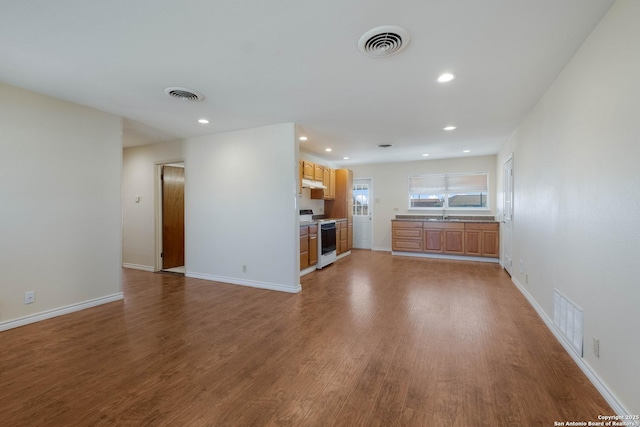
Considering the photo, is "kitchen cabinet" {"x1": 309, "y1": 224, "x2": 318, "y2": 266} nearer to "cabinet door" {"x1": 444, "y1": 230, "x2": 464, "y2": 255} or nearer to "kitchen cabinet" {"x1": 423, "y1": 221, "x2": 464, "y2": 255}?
"kitchen cabinet" {"x1": 423, "y1": 221, "x2": 464, "y2": 255}

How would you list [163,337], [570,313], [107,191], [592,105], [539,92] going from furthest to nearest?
[107,191] → [539,92] → [163,337] → [570,313] → [592,105]

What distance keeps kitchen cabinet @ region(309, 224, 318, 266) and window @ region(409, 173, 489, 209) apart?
3.59 m

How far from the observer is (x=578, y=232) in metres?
2.12

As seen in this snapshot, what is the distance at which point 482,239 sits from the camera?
618cm

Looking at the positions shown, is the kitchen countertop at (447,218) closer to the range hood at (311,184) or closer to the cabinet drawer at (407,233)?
the cabinet drawer at (407,233)

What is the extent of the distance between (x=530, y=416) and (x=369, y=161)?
6.54m

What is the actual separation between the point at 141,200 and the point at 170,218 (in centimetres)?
66

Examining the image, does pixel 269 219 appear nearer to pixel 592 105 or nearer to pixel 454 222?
pixel 592 105

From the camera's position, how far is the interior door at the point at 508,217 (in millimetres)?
4664

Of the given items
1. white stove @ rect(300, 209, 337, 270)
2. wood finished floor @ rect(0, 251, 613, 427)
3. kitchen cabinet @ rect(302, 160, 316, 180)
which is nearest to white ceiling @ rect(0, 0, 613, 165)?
kitchen cabinet @ rect(302, 160, 316, 180)

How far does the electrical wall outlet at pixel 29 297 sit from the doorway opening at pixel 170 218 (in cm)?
228

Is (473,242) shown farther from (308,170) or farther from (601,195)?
(601,195)

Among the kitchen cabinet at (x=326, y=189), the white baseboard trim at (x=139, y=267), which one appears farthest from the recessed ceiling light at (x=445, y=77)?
the white baseboard trim at (x=139, y=267)

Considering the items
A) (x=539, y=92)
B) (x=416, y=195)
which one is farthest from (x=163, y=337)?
(x=416, y=195)
